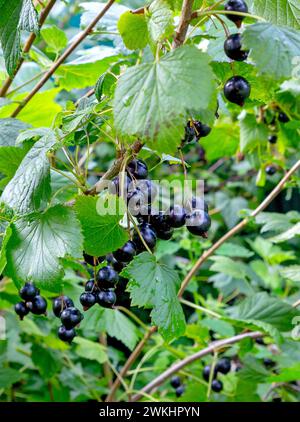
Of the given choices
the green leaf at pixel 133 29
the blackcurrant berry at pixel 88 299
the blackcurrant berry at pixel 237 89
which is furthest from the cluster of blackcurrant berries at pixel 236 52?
the blackcurrant berry at pixel 88 299

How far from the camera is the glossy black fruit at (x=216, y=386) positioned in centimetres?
139

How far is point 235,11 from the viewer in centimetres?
62

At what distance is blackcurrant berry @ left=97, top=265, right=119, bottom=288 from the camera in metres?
0.75

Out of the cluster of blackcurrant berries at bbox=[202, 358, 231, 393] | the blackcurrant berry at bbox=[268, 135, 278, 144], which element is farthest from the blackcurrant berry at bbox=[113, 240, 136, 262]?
the blackcurrant berry at bbox=[268, 135, 278, 144]

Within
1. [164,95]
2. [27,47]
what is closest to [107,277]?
[164,95]

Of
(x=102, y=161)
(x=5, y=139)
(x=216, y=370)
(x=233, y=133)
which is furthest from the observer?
(x=102, y=161)

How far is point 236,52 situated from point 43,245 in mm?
336

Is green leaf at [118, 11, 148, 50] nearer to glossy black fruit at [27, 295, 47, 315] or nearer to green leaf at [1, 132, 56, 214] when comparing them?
green leaf at [1, 132, 56, 214]

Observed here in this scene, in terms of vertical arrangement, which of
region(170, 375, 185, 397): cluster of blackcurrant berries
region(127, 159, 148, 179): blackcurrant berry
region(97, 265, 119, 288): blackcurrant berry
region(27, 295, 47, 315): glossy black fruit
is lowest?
region(170, 375, 185, 397): cluster of blackcurrant berries

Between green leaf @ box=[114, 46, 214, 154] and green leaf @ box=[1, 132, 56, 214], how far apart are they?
138 millimetres

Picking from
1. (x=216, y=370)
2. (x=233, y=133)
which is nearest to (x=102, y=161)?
(x=233, y=133)

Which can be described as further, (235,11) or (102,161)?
(102,161)
